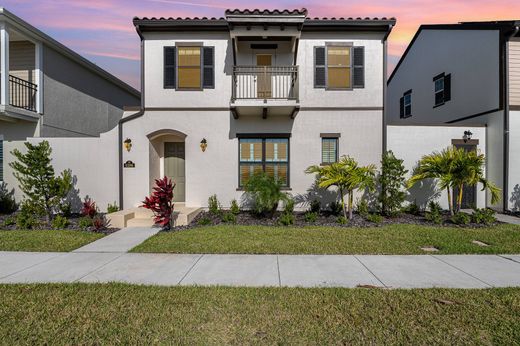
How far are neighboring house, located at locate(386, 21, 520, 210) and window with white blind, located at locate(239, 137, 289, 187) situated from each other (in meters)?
4.20

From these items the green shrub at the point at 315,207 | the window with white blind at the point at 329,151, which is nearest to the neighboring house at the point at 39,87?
the green shrub at the point at 315,207

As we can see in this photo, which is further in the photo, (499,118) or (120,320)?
(499,118)

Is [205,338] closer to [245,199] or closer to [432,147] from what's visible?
[245,199]

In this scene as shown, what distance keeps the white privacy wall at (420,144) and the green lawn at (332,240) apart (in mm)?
2455

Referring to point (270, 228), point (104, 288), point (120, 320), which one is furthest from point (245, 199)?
point (120, 320)

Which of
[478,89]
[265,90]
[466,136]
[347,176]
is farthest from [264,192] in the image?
[478,89]

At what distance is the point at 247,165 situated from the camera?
10.2 metres

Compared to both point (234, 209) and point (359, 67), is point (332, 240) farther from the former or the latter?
point (359, 67)

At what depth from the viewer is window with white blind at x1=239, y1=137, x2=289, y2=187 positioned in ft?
33.4

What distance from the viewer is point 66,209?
9508 mm

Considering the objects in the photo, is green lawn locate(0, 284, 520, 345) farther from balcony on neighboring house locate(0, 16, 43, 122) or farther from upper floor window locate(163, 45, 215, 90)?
balcony on neighboring house locate(0, 16, 43, 122)

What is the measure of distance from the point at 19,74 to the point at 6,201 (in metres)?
4.96

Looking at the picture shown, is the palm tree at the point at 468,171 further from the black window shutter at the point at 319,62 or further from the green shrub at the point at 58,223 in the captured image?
the green shrub at the point at 58,223

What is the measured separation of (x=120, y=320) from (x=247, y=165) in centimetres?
734
